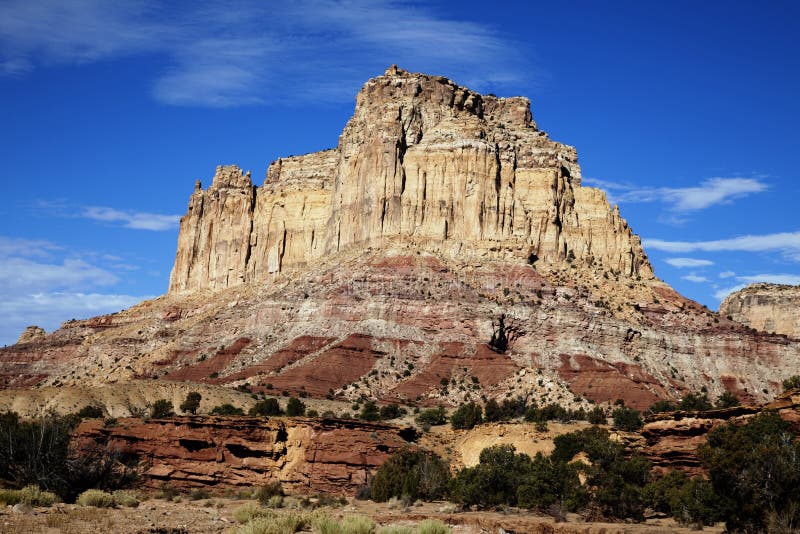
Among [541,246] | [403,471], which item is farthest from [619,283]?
[403,471]

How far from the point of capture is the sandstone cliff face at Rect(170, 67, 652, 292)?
126 metres

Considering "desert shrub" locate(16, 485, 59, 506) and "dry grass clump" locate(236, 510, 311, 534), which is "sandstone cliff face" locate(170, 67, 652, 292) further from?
"dry grass clump" locate(236, 510, 311, 534)

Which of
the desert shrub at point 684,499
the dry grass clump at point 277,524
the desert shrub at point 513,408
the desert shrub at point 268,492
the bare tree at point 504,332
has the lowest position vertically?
the dry grass clump at point 277,524

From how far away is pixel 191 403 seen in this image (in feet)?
245

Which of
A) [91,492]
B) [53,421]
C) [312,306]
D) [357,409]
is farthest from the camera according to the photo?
[312,306]

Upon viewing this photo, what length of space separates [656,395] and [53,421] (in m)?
61.7

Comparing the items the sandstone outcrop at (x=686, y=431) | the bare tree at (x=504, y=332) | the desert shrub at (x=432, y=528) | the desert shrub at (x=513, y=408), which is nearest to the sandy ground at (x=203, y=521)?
the desert shrub at (x=432, y=528)

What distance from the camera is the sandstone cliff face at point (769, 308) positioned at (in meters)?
161

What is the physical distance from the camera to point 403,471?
5497cm

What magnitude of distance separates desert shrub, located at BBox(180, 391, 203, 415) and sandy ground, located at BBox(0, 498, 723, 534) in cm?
2611

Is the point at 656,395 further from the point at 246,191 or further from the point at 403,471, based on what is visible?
the point at 246,191

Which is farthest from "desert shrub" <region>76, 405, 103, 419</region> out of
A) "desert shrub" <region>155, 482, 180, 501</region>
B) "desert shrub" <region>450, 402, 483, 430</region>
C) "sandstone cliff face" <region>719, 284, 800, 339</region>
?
"sandstone cliff face" <region>719, 284, 800, 339</region>

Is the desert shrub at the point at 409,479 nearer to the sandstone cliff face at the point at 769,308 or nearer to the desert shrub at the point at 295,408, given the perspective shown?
the desert shrub at the point at 295,408

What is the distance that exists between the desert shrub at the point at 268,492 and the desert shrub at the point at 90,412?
13718 mm
